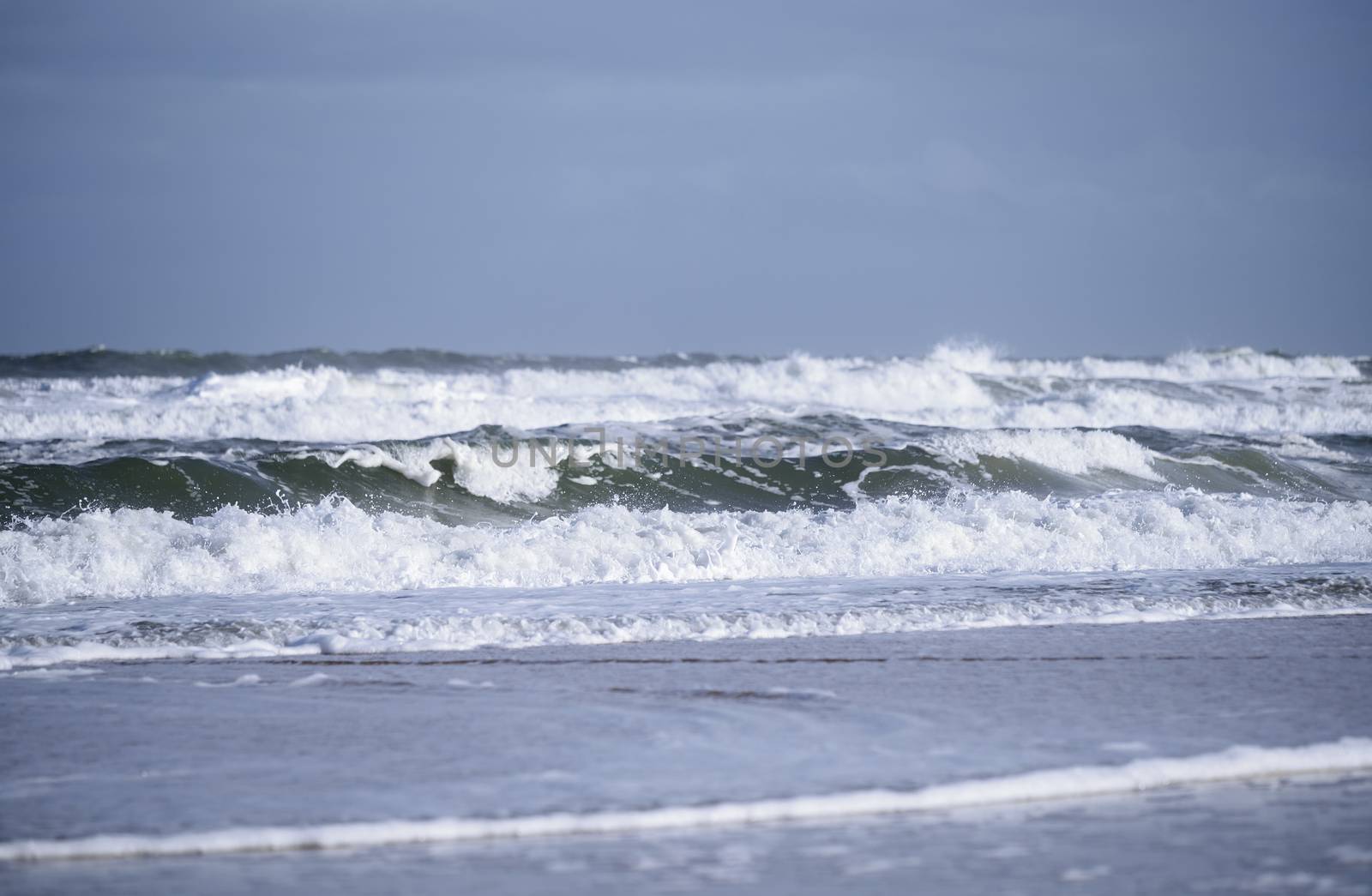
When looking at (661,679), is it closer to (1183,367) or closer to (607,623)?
(607,623)

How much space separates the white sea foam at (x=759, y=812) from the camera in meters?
3.54

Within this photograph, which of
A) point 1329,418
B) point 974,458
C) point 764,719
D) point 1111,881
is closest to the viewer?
point 1111,881

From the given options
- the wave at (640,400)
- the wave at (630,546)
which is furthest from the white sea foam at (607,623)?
the wave at (640,400)

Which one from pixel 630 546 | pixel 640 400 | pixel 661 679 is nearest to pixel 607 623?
pixel 661 679

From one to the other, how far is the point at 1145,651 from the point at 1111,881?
10.2 feet

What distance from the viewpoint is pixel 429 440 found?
14.4m

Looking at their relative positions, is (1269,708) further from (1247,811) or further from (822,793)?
(822,793)

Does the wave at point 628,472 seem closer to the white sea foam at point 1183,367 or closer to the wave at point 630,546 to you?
the wave at point 630,546

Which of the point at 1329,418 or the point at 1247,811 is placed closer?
the point at 1247,811

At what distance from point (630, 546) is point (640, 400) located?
1562 centimetres

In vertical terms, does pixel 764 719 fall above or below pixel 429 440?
below

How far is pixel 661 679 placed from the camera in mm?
5531

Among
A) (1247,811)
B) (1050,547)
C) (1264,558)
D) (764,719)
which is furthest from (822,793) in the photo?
(1264,558)

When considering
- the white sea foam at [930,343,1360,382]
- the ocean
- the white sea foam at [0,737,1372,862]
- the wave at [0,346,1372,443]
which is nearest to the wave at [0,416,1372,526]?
the ocean
